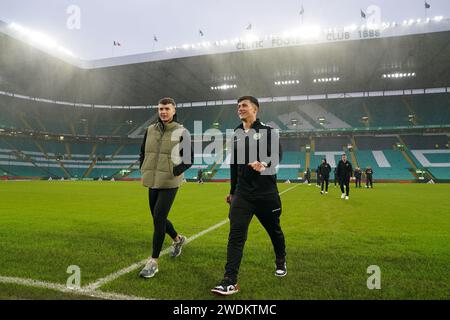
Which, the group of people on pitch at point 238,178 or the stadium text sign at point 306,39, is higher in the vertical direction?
the stadium text sign at point 306,39

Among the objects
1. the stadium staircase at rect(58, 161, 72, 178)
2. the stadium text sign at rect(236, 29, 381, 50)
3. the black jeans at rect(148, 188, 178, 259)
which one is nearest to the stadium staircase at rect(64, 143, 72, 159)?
the stadium staircase at rect(58, 161, 72, 178)

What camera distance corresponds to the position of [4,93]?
44.9 metres

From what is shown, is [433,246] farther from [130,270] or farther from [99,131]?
[99,131]

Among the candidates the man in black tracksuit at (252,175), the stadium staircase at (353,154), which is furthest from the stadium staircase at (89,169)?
the man in black tracksuit at (252,175)

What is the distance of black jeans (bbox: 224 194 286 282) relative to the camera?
10.8ft

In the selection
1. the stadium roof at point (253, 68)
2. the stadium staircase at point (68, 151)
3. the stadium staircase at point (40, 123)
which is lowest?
the stadium staircase at point (68, 151)

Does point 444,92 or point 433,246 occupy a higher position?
point 444,92

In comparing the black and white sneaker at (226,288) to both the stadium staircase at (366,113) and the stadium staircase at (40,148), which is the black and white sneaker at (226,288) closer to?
the stadium staircase at (366,113)

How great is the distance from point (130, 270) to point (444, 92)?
51.5m

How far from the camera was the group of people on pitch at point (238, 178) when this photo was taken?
3385mm

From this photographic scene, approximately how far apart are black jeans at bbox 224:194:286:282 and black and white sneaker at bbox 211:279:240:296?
54mm

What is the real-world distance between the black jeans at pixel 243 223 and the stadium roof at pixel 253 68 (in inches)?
1064

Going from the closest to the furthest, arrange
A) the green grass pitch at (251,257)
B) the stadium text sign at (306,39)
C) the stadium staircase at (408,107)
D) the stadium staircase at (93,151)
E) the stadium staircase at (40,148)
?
the green grass pitch at (251,257)
the stadium text sign at (306,39)
the stadium staircase at (408,107)
the stadium staircase at (40,148)
the stadium staircase at (93,151)
